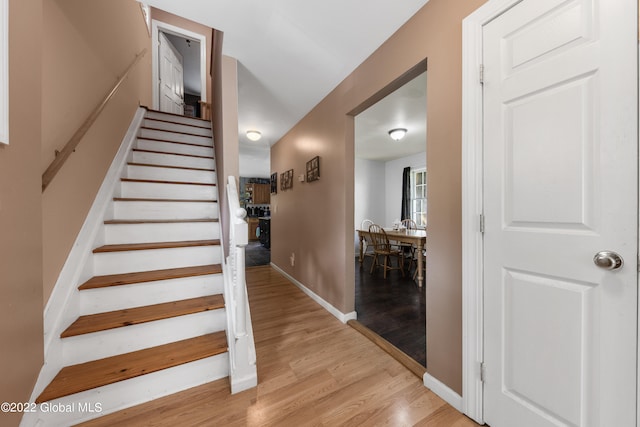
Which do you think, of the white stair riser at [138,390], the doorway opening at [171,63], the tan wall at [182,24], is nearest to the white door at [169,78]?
the doorway opening at [171,63]

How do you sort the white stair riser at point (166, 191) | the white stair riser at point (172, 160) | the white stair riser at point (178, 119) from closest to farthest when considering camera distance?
the white stair riser at point (166, 191) < the white stair riser at point (172, 160) < the white stair riser at point (178, 119)

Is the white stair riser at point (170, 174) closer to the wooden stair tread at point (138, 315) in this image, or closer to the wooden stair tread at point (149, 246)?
the wooden stair tread at point (149, 246)

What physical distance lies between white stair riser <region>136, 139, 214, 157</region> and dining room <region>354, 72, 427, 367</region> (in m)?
2.13

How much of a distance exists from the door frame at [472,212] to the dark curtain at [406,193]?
4.49 meters

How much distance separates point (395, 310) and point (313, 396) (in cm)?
146

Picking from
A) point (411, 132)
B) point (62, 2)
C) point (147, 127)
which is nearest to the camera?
point (62, 2)

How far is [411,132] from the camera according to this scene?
384 centimetres

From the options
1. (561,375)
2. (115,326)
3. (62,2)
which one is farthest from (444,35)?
(115,326)

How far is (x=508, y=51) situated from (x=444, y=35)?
0.39 meters

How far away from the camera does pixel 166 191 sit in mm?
2225

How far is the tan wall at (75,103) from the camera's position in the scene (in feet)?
4.01

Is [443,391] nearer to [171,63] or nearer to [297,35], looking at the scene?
[297,35]

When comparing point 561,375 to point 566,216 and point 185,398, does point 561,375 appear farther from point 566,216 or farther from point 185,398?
point 185,398

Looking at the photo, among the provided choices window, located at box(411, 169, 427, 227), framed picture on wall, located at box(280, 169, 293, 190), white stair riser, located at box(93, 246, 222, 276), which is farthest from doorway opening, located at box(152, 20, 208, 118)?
window, located at box(411, 169, 427, 227)
